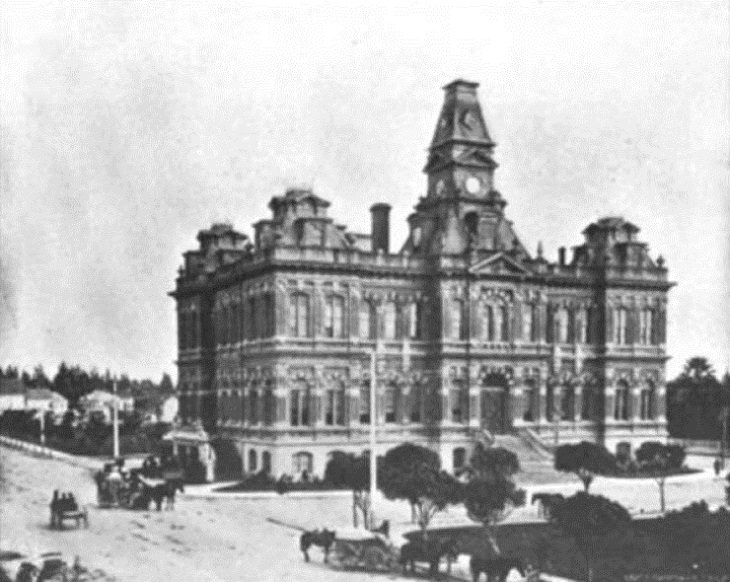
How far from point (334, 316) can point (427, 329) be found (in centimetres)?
377

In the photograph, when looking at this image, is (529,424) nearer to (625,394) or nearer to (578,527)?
(625,394)

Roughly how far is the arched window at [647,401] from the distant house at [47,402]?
2376cm

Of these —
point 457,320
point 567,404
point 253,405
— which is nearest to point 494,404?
point 567,404

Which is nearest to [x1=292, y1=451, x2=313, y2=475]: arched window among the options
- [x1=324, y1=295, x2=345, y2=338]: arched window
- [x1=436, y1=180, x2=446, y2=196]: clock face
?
[x1=324, y1=295, x2=345, y2=338]: arched window

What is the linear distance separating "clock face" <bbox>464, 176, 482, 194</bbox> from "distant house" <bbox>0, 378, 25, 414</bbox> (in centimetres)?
1842

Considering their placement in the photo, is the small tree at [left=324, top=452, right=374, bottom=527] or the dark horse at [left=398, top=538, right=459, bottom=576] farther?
the small tree at [left=324, top=452, right=374, bottom=527]

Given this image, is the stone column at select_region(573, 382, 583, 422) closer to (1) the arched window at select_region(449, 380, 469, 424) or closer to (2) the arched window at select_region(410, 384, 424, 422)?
(1) the arched window at select_region(449, 380, 469, 424)

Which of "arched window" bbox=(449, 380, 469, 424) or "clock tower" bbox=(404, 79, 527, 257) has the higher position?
"clock tower" bbox=(404, 79, 527, 257)

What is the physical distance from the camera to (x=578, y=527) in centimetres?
1873

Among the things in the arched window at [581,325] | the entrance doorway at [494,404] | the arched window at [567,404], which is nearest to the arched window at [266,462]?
the entrance doorway at [494,404]

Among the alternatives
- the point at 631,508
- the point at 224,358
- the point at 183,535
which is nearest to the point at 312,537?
the point at 183,535

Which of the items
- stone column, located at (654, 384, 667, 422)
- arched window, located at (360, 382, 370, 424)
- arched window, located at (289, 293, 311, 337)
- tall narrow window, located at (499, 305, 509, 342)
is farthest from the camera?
stone column, located at (654, 384, 667, 422)

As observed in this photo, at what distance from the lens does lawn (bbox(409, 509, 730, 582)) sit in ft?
59.3

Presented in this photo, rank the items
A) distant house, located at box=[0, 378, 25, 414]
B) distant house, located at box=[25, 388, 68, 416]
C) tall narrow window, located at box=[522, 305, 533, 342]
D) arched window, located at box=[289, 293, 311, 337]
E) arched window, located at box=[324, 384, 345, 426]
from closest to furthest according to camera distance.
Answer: arched window, located at box=[289, 293, 311, 337] → arched window, located at box=[324, 384, 345, 426] → tall narrow window, located at box=[522, 305, 533, 342] → distant house, located at box=[0, 378, 25, 414] → distant house, located at box=[25, 388, 68, 416]
